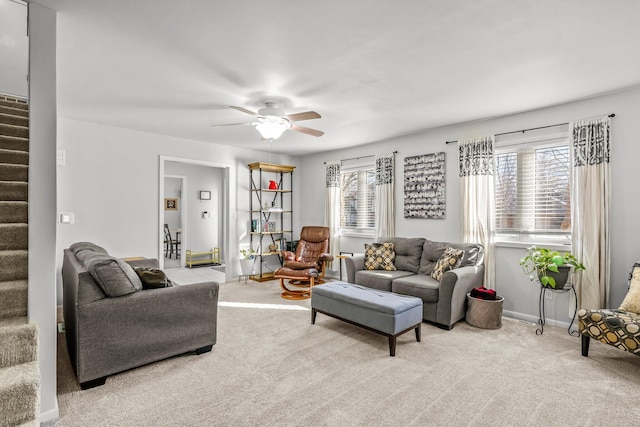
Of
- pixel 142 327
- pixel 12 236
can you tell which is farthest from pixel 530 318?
pixel 12 236

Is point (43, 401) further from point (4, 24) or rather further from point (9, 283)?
point (4, 24)

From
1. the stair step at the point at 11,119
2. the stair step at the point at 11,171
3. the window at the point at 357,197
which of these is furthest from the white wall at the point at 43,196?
the window at the point at 357,197

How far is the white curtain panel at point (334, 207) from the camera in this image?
6309 millimetres

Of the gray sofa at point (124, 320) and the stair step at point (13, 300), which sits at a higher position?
the stair step at point (13, 300)

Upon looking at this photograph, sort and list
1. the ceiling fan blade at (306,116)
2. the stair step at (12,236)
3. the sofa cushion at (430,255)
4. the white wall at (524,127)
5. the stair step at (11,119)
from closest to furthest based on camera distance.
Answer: the stair step at (12,236) → the ceiling fan blade at (306,116) → the white wall at (524,127) → the stair step at (11,119) → the sofa cushion at (430,255)

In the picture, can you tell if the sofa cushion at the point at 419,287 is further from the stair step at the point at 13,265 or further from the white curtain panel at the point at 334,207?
the stair step at the point at 13,265

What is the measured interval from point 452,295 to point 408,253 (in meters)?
1.18

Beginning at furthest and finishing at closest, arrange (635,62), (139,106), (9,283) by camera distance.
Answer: (139,106), (635,62), (9,283)

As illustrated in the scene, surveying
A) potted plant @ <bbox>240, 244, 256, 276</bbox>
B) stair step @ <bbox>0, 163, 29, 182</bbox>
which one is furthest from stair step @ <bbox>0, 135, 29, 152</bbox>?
potted plant @ <bbox>240, 244, 256, 276</bbox>

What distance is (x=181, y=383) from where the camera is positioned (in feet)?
7.93

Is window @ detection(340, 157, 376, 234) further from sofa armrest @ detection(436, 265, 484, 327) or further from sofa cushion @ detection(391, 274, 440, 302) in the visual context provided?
sofa armrest @ detection(436, 265, 484, 327)

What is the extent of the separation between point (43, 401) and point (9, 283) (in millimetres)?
769

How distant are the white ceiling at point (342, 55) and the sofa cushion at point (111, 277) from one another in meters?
1.65

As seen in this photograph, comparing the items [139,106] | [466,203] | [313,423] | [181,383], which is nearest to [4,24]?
[139,106]
